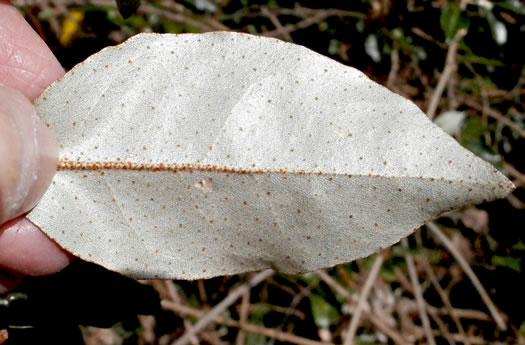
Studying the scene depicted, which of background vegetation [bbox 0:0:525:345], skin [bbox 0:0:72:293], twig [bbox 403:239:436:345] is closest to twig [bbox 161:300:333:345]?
background vegetation [bbox 0:0:525:345]

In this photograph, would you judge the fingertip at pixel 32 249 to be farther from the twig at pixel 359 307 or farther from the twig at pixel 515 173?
the twig at pixel 515 173

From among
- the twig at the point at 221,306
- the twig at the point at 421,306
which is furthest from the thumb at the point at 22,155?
the twig at the point at 421,306

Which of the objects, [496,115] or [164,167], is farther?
[496,115]

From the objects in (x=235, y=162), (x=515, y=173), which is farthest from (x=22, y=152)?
(x=515, y=173)

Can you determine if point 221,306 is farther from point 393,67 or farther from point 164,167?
point 393,67

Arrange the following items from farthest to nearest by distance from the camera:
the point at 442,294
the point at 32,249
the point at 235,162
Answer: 1. the point at 442,294
2. the point at 32,249
3. the point at 235,162

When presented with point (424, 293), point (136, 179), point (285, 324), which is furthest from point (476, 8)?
point (136, 179)

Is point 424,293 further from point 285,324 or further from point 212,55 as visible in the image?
point 212,55

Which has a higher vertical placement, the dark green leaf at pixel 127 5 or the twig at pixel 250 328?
the dark green leaf at pixel 127 5
